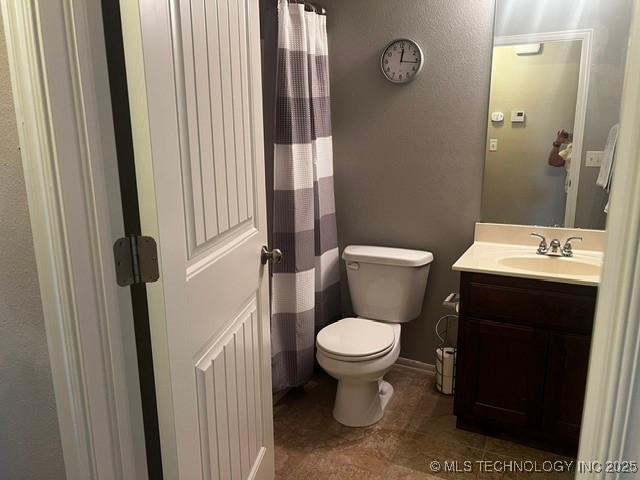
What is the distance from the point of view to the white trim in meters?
0.56

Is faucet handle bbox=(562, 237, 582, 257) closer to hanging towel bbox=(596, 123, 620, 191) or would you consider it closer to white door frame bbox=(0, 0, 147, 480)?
hanging towel bbox=(596, 123, 620, 191)

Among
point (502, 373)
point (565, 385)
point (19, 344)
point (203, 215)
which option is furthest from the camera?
point (502, 373)

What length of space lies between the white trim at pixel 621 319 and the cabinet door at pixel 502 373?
4.60ft

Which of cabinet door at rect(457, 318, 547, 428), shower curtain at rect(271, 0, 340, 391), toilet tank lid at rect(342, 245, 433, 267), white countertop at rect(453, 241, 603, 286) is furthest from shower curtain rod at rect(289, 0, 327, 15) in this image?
cabinet door at rect(457, 318, 547, 428)

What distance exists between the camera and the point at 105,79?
86cm

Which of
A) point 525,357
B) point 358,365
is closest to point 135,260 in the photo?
point 358,365

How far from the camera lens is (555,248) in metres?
2.19

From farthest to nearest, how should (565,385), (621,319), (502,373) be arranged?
1. (502,373)
2. (565,385)
3. (621,319)

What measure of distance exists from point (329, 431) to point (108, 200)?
170 cm

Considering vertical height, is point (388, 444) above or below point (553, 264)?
below

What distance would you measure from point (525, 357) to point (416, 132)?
4.01 ft

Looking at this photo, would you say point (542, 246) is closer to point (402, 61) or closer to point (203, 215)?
point (402, 61)

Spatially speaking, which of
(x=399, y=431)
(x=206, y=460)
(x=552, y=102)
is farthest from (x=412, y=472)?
(x=552, y=102)

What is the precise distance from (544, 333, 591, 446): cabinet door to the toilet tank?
725mm
